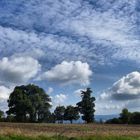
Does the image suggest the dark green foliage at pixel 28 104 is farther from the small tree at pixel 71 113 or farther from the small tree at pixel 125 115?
the small tree at pixel 125 115

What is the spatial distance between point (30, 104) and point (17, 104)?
9.67 ft

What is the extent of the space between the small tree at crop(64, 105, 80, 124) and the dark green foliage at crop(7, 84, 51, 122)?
4.54 metres

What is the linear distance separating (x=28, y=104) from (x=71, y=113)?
38.6 ft

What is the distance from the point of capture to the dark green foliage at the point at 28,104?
9986cm

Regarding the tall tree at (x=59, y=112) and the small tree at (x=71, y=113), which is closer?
the small tree at (x=71, y=113)

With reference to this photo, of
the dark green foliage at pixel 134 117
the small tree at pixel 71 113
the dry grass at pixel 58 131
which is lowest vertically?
the dry grass at pixel 58 131

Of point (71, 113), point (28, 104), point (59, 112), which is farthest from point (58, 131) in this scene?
point (59, 112)

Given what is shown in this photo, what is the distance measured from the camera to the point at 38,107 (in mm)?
103000

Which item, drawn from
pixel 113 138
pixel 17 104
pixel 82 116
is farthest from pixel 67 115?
pixel 113 138

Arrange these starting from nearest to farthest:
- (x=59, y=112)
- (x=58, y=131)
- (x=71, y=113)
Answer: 1. (x=58, y=131)
2. (x=71, y=113)
3. (x=59, y=112)

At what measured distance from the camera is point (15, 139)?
89.2ft

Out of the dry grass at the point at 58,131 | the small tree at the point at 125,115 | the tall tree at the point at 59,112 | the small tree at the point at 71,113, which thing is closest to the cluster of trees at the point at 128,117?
the small tree at the point at 125,115

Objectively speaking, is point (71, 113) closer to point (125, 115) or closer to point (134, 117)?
point (125, 115)

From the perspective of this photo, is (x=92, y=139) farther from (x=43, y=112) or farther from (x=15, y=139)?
(x=43, y=112)
